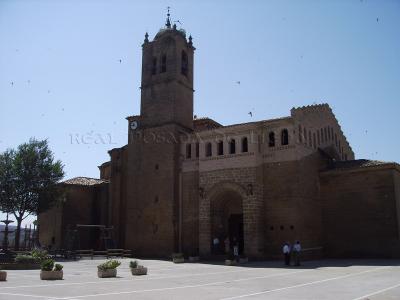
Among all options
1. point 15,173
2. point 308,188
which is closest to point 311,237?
point 308,188

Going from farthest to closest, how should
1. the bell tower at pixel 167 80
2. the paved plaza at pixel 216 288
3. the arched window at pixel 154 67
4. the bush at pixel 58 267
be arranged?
the arched window at pixel 154 67, the bell tower at pixel 167 80, the bush at pixel 58 267, the paved plaza at pixel 216 288

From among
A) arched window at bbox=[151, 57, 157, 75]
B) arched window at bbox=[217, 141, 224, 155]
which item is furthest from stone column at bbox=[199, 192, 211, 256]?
arched window at bbox=[151, 57, 157, 75]

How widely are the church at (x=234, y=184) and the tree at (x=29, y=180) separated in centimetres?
311

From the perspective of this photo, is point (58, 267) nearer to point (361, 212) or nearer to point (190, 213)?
point (190, 213)

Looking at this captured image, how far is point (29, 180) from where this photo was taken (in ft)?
113

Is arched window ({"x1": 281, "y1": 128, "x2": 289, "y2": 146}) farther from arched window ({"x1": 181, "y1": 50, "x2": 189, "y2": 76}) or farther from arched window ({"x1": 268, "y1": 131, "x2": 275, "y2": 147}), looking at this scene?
arched window ({"x1": 181, "y1": 50, "x2": 189, "y2": 76})

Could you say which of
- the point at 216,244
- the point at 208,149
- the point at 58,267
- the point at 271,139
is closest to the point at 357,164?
the point at 271,139

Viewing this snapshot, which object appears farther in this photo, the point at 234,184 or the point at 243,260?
the point at 234,184

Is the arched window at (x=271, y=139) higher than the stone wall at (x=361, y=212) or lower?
higher

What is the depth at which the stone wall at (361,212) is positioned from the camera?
29.0 m

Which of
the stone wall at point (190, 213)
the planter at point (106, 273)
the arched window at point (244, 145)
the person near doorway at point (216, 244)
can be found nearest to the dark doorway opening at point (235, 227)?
the person near doorway at point (216, 244)

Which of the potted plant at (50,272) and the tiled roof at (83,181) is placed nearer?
the potted plant at (50,272)

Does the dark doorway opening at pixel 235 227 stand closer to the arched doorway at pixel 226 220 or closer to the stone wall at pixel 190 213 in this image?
the arched doorway at pixel 226 220

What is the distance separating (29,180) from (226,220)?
16.0 metres
